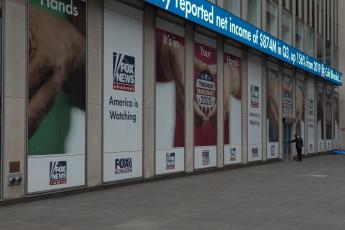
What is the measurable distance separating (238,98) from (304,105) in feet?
39.3

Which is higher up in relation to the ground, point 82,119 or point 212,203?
point 82,119

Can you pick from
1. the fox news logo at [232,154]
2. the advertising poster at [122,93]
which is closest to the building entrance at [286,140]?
the fox news logo at [232,154]

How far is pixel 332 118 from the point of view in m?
42.9

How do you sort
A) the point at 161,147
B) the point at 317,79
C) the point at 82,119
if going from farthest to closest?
the point at 317,79 < the point at 161,147 < the point at 82,119

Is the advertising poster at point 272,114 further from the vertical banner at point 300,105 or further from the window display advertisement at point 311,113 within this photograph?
the window display advertisement at point 311,113

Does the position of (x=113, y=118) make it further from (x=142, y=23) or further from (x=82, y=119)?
(x=142, y=23)

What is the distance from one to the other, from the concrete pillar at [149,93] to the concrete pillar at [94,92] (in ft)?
8.09

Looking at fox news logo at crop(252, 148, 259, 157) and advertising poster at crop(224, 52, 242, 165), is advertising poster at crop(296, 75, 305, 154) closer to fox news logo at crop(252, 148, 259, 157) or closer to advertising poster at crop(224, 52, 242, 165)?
fox news logo at crop(252, 148, 259, 157)

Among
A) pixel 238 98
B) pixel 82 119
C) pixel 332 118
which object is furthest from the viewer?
pixel 332 118

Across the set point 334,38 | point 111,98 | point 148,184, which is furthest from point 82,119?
point 334,38

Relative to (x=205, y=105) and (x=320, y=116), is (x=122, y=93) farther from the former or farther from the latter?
(x=320, y=116)

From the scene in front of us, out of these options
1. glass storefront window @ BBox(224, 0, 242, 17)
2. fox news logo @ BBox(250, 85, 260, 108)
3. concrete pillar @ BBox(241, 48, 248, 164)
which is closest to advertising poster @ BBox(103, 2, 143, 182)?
glass storefront window @ BBox(224, 0, 242, 17)

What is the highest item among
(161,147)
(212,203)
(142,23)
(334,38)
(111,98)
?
(334,38)

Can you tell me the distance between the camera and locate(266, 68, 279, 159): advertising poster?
94.0 ft
